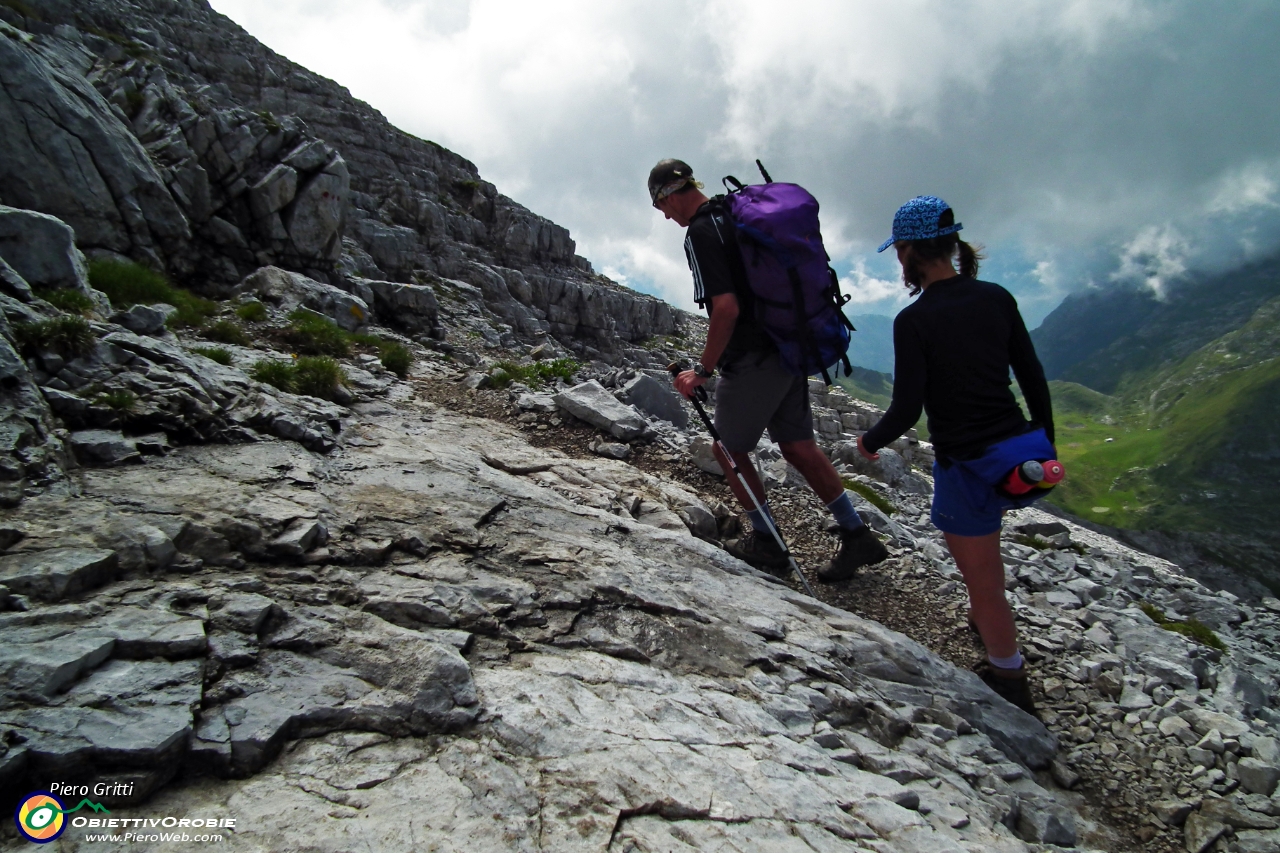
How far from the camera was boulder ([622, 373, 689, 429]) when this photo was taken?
36.3 ft

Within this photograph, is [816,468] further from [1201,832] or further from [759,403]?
[1201,832]

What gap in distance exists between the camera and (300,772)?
8.96 feet

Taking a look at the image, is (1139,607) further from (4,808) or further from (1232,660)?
(4,808)

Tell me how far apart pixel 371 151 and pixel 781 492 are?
271 feet

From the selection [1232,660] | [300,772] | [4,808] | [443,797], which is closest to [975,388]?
[443,797]

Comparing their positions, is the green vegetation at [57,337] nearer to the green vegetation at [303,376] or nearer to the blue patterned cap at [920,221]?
the green vegetation at [303,376]

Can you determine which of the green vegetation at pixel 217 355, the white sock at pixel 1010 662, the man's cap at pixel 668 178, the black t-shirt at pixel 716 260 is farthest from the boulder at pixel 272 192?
the white sock at pixel 1010 662

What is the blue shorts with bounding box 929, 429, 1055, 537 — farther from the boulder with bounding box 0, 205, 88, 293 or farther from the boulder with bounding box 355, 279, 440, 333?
the boulder with bounding box 355, 279, 440, 333

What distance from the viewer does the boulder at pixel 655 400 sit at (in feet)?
36.3

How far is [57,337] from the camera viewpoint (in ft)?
18.8

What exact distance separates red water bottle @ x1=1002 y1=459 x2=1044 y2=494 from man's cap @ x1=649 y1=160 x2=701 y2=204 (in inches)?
162

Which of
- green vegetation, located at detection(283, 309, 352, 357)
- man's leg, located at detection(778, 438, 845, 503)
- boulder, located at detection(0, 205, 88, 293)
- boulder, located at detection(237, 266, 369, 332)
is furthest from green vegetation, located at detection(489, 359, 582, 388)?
boulder, located at detection(237, 266, 369, 332)

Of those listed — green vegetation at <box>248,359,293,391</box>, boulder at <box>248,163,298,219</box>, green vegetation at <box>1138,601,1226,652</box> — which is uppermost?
boulder at <box>248,163,298,219</box>

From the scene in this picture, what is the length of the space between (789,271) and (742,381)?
1249mm
